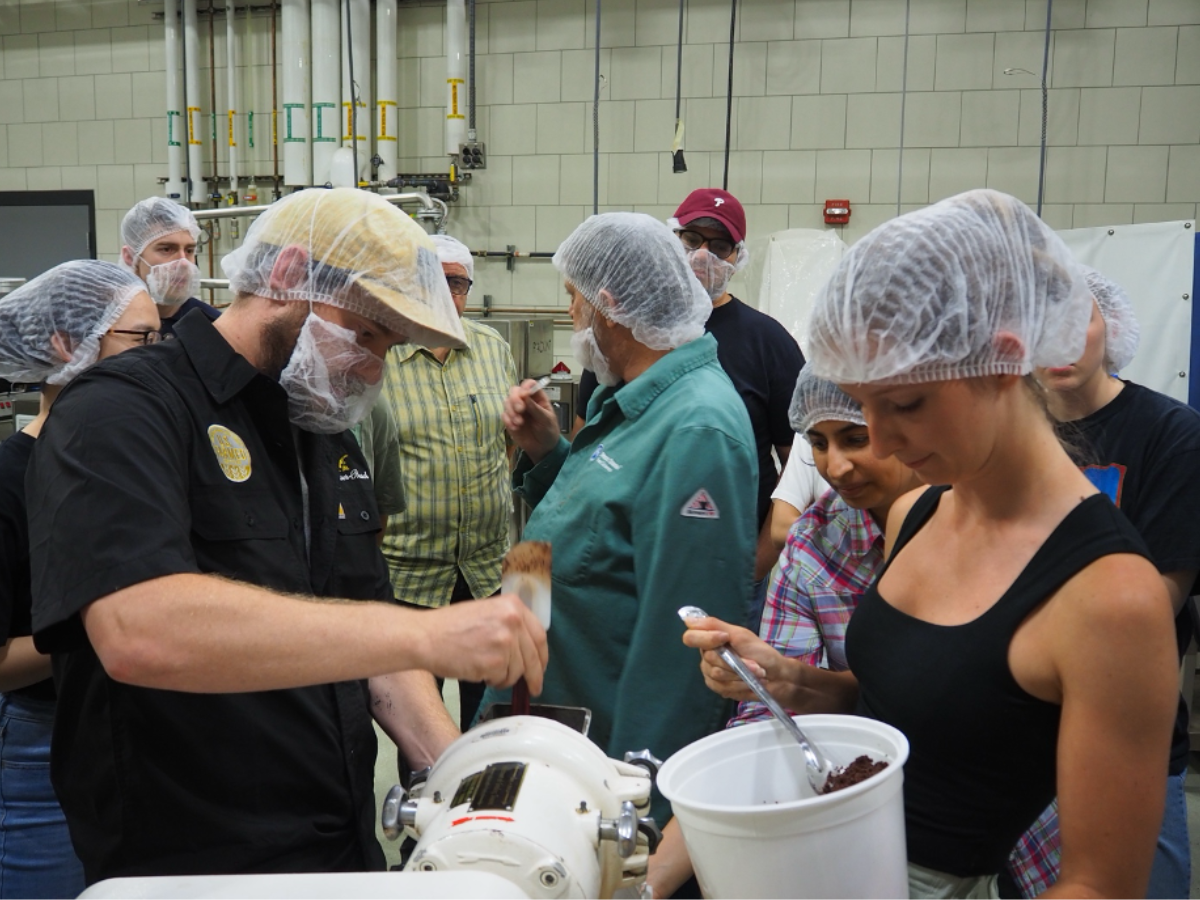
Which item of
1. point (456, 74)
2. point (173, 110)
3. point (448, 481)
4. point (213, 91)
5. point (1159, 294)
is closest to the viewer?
point (448, 481)

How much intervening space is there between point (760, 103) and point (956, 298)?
13.6 ft

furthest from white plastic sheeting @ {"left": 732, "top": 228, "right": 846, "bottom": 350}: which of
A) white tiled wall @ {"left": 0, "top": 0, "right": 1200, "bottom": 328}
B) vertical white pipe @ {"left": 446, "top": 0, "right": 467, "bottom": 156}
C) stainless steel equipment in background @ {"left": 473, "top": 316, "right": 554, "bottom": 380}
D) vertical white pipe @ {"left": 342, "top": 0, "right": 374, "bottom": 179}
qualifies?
vertical white pipe @ {"left": 342, "top": 0, "right": 374, "bottom": 179}

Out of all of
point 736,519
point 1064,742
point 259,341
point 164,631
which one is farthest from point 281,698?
point 1064,742

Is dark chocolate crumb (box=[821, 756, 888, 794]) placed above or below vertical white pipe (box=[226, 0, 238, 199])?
below

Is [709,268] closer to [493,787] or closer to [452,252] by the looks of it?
[452,252]

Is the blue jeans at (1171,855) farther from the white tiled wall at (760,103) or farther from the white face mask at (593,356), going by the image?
the white tiled wall at (760,103)

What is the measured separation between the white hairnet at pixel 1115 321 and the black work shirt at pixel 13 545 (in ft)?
6.13

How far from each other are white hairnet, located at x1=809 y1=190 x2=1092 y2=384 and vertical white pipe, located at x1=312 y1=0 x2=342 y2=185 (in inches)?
177

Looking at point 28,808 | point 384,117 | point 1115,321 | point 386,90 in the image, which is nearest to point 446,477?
point 28,808

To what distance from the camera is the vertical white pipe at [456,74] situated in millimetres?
4859

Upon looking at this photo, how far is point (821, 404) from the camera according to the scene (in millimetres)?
Result: 1557

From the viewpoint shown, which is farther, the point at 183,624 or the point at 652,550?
the point at 652,550

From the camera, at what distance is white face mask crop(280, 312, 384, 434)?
1.21m

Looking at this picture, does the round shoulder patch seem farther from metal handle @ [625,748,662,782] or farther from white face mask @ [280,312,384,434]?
metal handle @ [625,748,662,782]
